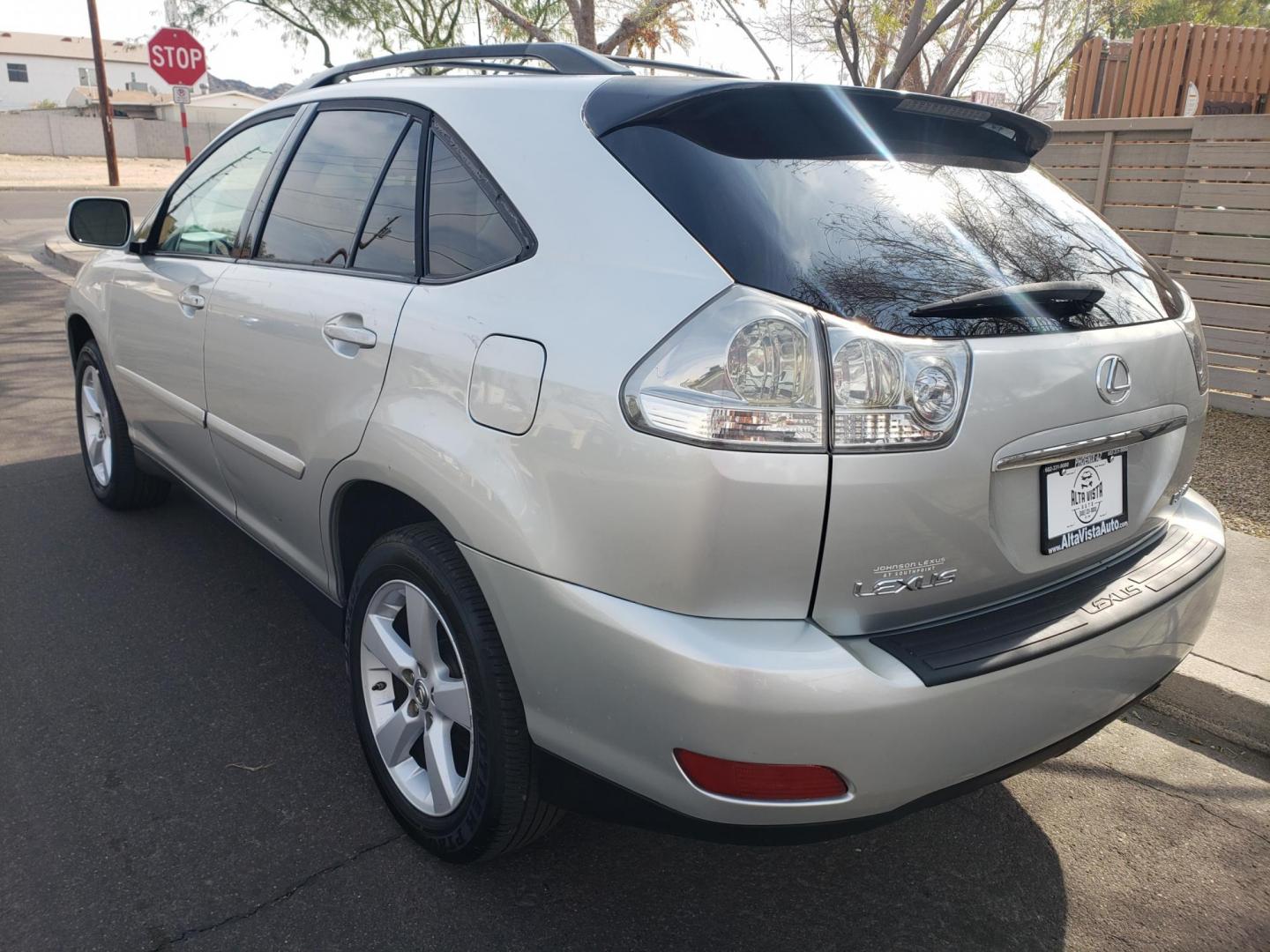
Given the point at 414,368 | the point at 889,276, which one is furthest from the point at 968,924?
the point at 414,368

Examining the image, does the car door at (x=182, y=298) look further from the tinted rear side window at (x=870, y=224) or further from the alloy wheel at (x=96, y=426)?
the tinted rear side window at (x=870, y=224)

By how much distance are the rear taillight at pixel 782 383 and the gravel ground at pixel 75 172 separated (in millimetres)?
32305

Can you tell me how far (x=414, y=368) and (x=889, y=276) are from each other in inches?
40.0

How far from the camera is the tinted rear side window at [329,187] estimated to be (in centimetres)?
269

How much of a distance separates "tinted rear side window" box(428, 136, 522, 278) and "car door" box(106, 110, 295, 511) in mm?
1063

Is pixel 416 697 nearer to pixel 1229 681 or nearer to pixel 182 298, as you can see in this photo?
pixel 182 298

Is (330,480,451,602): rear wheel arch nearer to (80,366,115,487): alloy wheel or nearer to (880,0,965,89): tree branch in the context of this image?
(80,366,115,487): alloy wheel

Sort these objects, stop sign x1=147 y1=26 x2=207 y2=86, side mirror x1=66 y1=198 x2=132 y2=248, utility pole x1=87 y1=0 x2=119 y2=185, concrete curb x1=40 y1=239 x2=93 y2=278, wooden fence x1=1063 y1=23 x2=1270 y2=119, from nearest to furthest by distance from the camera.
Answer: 1. side mirror x1=66 y1=198 x2=132 y2=248
2. wooden fence x1=1063 y1=23 x2=1270 y2=119
3. concrete curb x1=40 y1=239 x2=93 y2=278
4. stop sign x1=147 y1=26 x2=207 y2=86
5. utility pole x1=87 y1=0 x2=119 y2=185

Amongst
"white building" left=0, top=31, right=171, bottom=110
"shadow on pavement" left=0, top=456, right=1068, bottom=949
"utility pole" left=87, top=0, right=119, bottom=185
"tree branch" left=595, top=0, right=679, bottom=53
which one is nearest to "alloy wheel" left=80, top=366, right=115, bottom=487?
"shadow on pavement" left=0, top=456, right=1068, bottom=949

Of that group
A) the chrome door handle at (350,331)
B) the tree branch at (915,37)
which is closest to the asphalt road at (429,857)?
the chrome door handle at (350,331)

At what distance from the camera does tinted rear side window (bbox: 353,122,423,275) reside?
246 centimetres

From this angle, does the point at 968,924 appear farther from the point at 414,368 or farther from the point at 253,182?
the point at 253,182

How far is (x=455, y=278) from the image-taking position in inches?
88.6

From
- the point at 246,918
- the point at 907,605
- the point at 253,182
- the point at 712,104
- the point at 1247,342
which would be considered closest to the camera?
the point at 907,605
